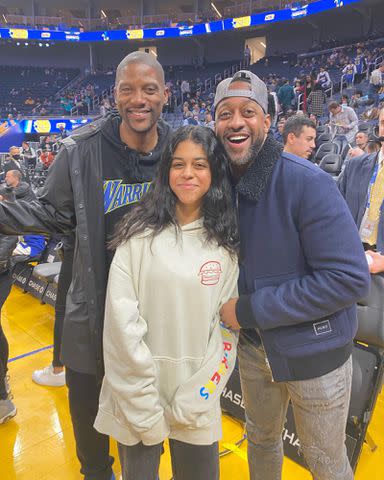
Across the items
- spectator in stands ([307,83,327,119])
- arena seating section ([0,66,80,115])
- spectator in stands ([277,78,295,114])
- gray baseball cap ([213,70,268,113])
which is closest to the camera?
gray baseball cap ([213,70,268,113])

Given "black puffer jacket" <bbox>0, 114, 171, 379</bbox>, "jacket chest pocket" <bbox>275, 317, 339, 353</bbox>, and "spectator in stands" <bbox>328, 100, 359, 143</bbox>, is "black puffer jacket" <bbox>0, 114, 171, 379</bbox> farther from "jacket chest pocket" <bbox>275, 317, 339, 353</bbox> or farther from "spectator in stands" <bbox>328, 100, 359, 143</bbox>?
"spectator in stands" <bbox>328, 100, 359, 143</bbox>

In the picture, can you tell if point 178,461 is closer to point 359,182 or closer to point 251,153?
point 251,153

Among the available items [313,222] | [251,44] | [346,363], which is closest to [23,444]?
[346,363]

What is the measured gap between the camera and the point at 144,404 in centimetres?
128

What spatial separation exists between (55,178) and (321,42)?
829 inches

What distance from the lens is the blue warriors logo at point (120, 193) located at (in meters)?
1.51

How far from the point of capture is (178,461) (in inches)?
55.6

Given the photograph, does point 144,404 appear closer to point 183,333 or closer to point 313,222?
point 183,333

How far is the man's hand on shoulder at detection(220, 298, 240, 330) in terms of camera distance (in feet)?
4.34

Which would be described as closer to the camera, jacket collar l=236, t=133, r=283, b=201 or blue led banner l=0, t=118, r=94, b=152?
jacket collar l=236, t=133, r=283, b=201

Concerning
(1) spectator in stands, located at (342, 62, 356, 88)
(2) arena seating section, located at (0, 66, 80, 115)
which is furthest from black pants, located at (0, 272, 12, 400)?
(2) arena seating section, located at (0, 66, 80, 115)

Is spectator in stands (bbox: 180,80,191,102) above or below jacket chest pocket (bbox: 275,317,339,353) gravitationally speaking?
above

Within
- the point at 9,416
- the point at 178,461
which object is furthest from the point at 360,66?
the point at 178,461

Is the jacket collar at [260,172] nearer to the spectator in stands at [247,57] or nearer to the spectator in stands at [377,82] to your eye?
the spectator in stands at [377,82]
